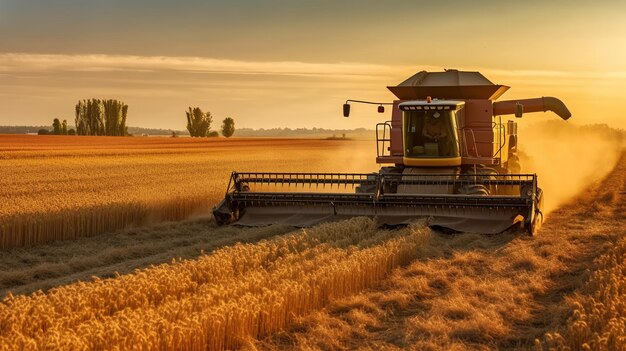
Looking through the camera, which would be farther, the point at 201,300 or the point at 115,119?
the point at 115,119

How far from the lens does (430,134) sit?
605 inches

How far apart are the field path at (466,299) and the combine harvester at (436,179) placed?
721 millimetres

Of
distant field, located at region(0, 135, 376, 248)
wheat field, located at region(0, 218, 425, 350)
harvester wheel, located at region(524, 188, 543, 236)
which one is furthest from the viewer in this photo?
distant field, located at region(0, 135, 376, 248)

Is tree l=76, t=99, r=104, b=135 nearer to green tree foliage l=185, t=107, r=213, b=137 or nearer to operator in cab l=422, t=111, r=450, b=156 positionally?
green tree foliage l=185, t=107, r=213, b=137

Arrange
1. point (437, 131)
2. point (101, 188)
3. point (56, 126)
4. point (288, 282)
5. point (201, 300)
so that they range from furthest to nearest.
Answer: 1. point (56, 126)
2. point (101, 188)
3. point (437, 131)
4. point (288, 282)
5. point (201, 300)

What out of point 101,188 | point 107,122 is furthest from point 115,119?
point 101,188

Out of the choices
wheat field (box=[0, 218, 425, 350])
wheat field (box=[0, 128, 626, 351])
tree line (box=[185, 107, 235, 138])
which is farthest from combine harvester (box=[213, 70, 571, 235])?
tree line (box=[185, 107, 235, 138])

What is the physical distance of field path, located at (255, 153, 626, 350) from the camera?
7.22 metres

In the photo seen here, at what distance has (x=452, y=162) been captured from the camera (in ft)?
49.4

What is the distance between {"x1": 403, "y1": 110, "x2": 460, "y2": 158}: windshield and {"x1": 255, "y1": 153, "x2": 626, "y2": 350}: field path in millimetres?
2751

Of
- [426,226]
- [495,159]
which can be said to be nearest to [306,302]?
[426,226]

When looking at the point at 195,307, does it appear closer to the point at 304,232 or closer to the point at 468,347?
the point at 468,347

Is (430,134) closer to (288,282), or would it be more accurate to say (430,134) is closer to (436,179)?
(436,179)

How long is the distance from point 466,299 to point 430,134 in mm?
7121
